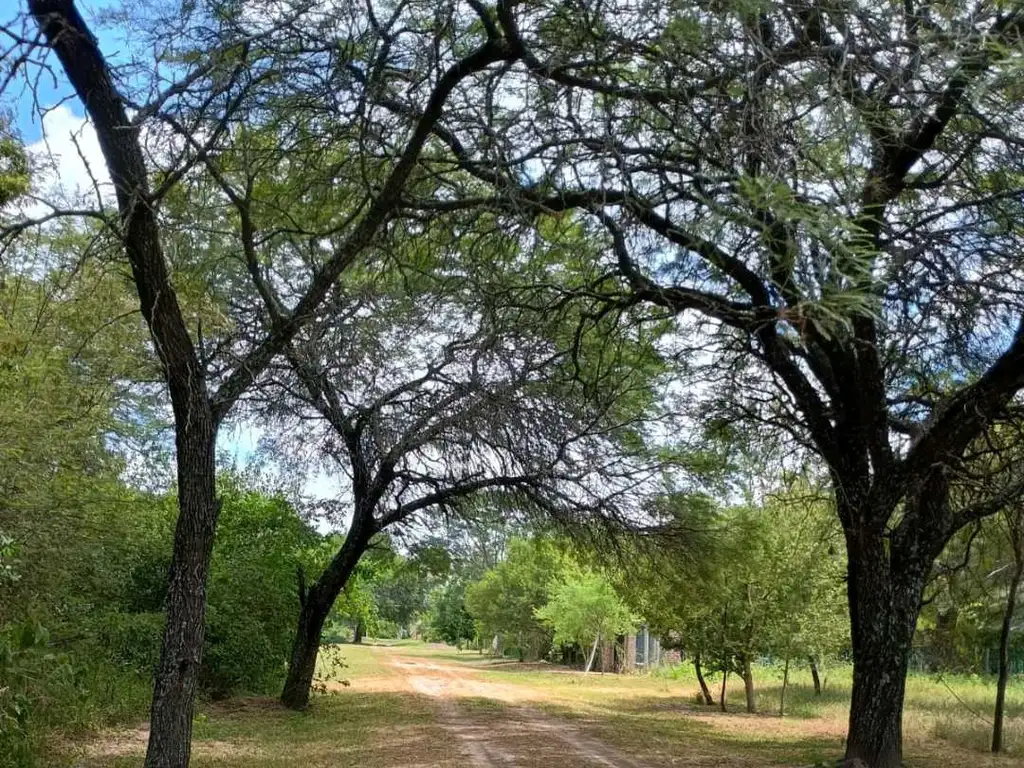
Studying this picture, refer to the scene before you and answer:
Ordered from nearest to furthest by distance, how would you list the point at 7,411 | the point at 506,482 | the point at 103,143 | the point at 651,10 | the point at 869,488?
the point at 651,10, the point at 103,143, the point at 7,411, the point at 869,488, the point at 506,482

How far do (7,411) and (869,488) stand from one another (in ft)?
28.8

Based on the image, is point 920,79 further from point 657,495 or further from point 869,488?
point 657,495

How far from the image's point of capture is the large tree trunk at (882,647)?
30.7 ft

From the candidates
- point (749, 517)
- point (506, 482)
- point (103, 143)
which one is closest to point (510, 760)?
point (506, 482)

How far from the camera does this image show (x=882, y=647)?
9375 millimetres

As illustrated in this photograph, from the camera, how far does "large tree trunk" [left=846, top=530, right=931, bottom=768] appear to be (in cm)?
936

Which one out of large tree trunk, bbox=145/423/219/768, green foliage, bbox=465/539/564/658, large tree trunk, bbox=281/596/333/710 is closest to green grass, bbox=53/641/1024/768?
large tree trunk, bbox=281/596/333/710

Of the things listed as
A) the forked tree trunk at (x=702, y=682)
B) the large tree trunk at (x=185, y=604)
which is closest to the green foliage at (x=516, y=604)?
the forked tree trunk at (x=702, y=682)

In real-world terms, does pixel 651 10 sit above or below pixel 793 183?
above

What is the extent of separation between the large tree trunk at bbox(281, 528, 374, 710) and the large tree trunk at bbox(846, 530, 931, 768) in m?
9.25

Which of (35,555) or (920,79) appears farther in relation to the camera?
(35,555)

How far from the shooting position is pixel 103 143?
6715 mm

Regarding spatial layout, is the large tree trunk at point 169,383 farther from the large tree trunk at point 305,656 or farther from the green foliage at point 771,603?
the green foliage at point 771,603

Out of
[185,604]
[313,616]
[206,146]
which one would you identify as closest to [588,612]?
[313,616]
